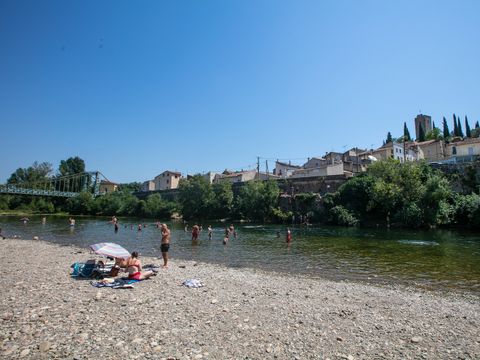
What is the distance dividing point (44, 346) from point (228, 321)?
14.2 feet

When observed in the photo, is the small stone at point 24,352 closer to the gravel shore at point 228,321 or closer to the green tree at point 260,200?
the gravel shore at point 228,321

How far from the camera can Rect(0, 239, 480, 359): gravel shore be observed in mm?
6602

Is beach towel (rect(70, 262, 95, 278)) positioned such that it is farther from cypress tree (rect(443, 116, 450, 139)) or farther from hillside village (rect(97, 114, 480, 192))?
cypress tree (rect(443, 116, 450, 139))

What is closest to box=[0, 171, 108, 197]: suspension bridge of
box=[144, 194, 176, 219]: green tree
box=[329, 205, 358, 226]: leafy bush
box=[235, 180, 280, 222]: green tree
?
box=[144, 194, 176, 219]: green tree

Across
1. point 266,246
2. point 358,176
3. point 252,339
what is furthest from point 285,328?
point 358,176

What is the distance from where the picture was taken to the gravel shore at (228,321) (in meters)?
6.60

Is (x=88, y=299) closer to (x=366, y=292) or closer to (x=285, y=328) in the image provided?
(x=285, y=328)

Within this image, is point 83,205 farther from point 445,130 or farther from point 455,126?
point 455,126

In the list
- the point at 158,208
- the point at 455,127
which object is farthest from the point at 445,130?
the point at 158,208

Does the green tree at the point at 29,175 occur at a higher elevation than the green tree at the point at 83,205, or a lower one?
higher

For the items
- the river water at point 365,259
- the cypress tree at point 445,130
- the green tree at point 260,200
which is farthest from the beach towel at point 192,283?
the cypress tree at point 445,130

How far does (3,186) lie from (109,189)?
1992 inches

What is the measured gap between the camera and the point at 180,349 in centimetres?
657

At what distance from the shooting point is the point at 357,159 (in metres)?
81.2
